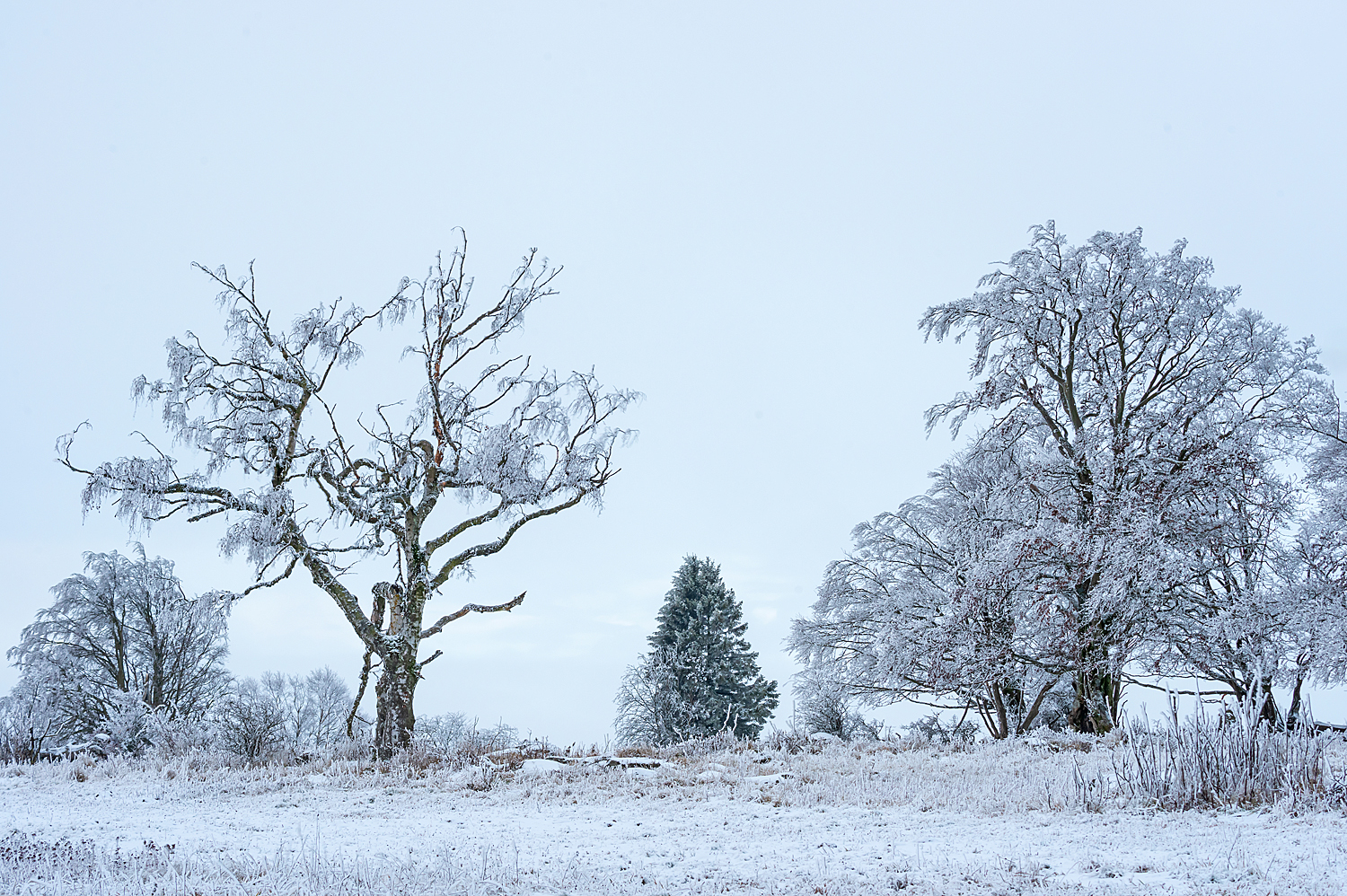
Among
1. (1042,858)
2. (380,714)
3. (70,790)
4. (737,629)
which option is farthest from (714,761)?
(737,629)

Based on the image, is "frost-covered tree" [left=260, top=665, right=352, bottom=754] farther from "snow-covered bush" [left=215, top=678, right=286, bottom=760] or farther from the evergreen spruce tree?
"snow-covered bush" [left=215, top=678, right=286, bottom=760]

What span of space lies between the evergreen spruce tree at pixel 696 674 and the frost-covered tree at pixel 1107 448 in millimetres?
12714

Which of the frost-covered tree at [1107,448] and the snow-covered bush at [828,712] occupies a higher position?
the frost-covered tree at [1107,448]

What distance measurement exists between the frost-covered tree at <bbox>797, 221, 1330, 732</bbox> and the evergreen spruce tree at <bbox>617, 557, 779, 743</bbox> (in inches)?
501

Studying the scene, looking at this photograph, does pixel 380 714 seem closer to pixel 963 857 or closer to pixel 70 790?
pixel 70 790

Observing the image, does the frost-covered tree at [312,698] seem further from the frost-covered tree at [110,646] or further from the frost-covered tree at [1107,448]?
the frost-covered tree at [1107,448]

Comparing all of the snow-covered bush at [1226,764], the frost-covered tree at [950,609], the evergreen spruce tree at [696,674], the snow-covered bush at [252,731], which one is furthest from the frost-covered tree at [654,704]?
the snow-covered bush at [1226,764]

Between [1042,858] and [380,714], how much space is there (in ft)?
A: 36.5

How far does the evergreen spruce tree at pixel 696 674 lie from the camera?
28859mm

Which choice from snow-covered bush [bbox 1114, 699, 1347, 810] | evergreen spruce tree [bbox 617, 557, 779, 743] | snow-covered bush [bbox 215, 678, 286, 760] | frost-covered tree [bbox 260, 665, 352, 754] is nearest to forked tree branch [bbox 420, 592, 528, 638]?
snow-covered bush [bbox 215, 678, 286, 760]

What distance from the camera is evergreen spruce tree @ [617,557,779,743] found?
94.7 ft

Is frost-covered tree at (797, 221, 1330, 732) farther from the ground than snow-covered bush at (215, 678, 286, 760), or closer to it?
farther from the ground

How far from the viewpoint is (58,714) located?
22031 mm

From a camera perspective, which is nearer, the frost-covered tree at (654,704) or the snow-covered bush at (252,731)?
the snow-covered bush at (252,731)
